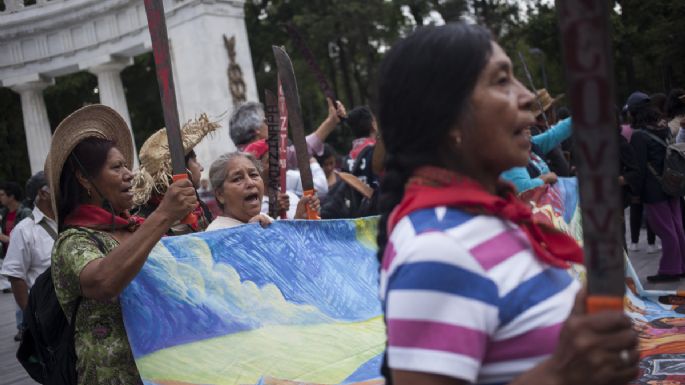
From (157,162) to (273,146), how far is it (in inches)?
33.3

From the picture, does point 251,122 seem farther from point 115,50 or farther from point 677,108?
point 115,50

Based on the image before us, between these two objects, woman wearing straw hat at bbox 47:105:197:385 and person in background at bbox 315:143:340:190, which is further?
person in background at bbox 315:143:340:190

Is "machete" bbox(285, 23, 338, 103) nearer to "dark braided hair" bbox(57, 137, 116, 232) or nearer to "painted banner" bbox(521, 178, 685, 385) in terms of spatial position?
"painted banner" bbox(521, 178, 685, 385)

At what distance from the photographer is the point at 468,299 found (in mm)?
1331

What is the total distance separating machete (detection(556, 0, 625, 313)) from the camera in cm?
116

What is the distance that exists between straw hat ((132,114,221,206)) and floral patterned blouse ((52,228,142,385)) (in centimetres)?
135

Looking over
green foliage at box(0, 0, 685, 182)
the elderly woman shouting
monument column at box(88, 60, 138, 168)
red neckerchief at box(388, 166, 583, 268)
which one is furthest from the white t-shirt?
green foliage at box(0, 0, 685, 182)

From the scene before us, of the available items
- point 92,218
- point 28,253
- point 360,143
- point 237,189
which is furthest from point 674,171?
point 92,218

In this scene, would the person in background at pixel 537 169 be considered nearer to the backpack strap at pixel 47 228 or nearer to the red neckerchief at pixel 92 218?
the red neckerchief at pixel 92 218

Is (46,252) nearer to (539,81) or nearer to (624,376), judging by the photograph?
(624,376)

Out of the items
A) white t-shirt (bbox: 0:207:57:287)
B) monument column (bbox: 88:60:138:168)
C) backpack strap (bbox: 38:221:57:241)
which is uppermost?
monument column (bbox: 88:60:138:168)

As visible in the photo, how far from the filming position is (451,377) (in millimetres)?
1326

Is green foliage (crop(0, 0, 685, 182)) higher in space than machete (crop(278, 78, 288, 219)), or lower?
higher

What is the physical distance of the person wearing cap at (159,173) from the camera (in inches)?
178
